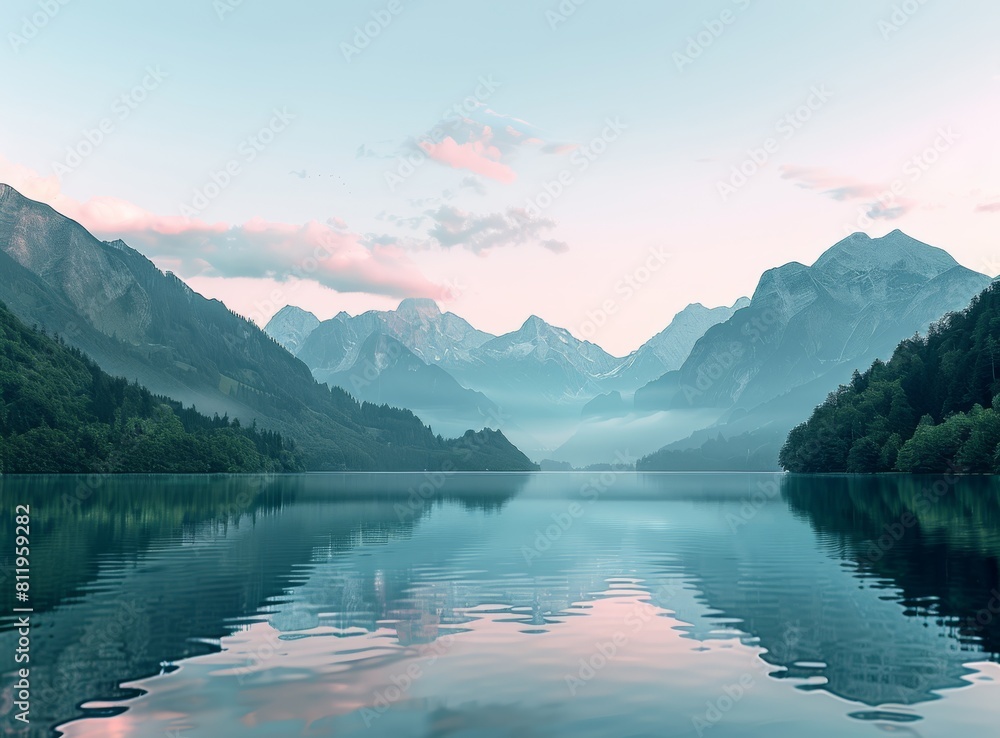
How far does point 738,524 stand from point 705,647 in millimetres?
81264

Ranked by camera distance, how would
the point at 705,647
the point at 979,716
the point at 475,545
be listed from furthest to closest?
the point at 475,545 → the point at 705,647 → the point at 979,716

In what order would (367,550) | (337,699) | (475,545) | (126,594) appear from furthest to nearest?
(475,545), (367,550), (126,594), (337,699)

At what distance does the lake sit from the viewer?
2706 centimetres

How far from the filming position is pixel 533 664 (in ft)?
113

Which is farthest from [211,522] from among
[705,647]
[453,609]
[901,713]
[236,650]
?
[901,713]

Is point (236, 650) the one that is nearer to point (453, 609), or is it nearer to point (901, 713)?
point (453, 609)

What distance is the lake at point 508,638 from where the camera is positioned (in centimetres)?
2706

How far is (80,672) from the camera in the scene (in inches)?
1268

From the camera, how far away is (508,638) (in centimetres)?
3956

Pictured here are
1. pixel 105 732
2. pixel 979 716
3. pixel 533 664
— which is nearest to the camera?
pixel 105 732

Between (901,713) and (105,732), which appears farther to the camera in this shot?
(901,713)

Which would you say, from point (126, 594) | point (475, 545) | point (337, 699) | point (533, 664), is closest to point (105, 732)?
point (337, 699)

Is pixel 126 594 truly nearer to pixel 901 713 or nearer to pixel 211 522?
pixel 901 713

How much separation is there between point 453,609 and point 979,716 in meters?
27.2
